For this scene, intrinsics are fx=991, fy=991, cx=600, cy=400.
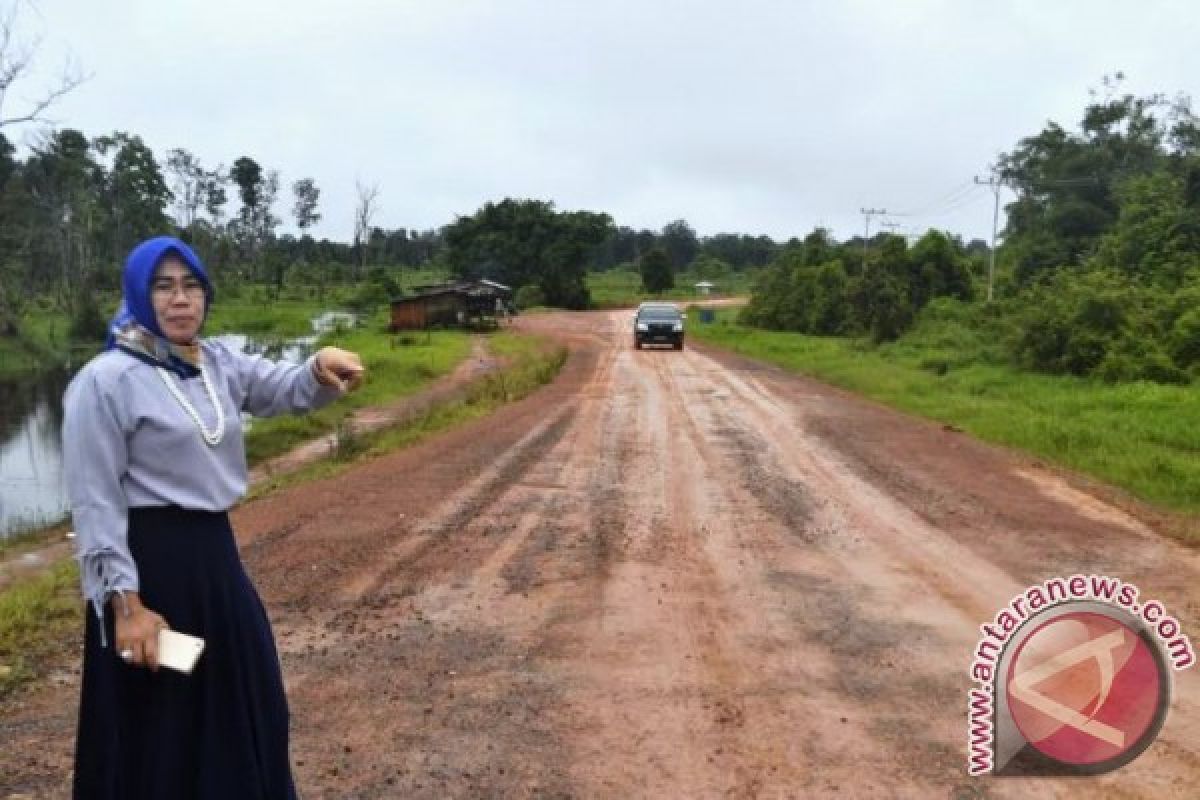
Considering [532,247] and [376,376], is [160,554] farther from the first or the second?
[532,247]

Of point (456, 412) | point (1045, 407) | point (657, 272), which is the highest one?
point (657, 272)

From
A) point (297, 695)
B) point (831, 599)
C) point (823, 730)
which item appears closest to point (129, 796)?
point (297, 695)

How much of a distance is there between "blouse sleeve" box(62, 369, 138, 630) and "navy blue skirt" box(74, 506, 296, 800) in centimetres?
8

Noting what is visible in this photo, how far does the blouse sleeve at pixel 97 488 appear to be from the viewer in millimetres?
2311

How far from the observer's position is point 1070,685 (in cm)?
390

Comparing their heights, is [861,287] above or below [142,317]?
above

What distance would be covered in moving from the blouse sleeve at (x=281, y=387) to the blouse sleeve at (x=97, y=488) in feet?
1.61

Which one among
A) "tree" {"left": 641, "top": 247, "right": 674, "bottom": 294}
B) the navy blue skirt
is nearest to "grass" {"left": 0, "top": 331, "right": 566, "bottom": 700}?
the navy blue skirt

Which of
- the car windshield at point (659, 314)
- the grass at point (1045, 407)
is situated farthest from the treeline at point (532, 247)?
the grass at point (1045, 407)

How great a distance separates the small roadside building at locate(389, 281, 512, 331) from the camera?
3847 cm

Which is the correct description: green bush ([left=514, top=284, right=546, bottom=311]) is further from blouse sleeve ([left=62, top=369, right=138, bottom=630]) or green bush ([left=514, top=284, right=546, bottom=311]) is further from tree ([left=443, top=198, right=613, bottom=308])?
blouse sleeve ([left=62, top=369, right=138, bottom=630])

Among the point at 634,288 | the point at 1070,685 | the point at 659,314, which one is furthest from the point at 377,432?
the point at 634,288

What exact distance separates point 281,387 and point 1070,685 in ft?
10.4

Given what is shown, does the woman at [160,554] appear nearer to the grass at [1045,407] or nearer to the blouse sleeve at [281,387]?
the blouse sleeve at [281,387]
